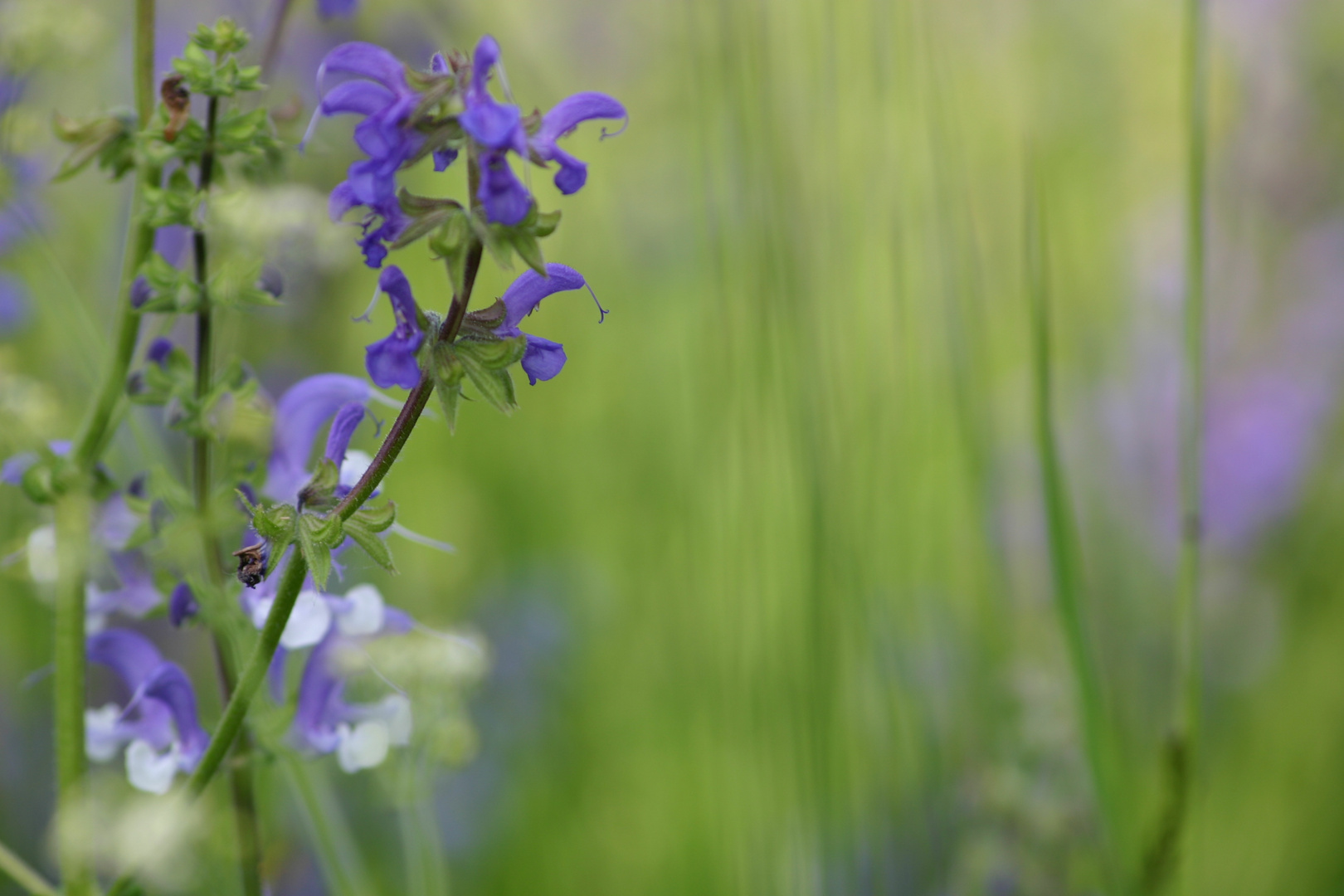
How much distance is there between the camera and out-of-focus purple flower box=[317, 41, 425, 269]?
1.68 ft

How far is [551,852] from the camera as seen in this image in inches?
61.2

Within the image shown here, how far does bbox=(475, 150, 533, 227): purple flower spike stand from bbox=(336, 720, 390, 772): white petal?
346mm

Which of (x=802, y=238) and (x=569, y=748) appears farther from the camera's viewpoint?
(x=569, y=748)

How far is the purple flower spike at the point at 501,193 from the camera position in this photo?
49 centimetres

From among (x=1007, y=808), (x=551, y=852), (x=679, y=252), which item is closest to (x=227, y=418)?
(x=1007, y=808)

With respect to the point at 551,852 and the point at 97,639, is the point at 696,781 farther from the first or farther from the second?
the point at 97,639

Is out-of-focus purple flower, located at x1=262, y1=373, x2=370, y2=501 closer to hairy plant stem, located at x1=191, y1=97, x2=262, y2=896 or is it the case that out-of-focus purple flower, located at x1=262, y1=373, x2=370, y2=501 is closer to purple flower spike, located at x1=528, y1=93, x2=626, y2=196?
hairy plant stem, located at x1=191, y1=97, x2=262, y2=896

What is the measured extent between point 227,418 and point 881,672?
654 millimetres

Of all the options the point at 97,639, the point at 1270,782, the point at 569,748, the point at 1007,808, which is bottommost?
the point at 1270,782

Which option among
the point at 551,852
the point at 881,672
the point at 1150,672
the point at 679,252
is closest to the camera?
the point at 881,672

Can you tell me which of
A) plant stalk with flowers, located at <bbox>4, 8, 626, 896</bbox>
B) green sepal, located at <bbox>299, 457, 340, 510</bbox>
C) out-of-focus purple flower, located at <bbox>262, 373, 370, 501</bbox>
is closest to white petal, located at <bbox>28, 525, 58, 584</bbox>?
plant stalk with flowers, located at <bbox>4, 8, 626, 896</bbox>

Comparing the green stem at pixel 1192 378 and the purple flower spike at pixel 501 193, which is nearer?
the purple flower spike at pixel 501 193

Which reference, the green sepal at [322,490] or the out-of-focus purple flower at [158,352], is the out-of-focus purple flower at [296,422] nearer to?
the out-of-focus purple flower at [158,352]

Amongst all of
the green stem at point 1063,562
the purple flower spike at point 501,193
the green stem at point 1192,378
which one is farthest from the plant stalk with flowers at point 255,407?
the green stem at point 1192,378
